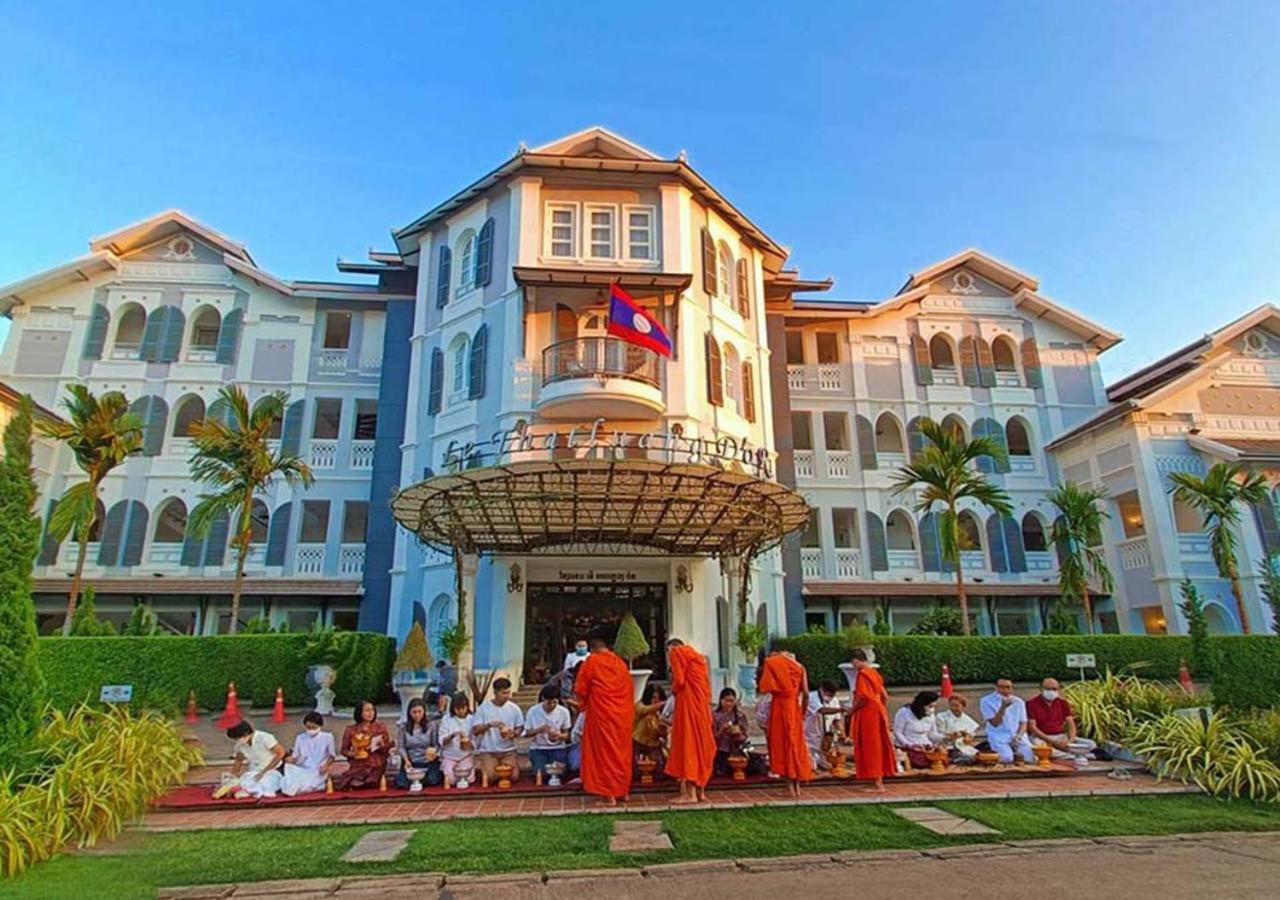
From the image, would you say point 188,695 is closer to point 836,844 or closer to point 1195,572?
point 836,844

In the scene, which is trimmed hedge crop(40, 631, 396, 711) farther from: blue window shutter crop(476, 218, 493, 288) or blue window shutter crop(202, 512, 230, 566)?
blue window shutter crop(476, 218, 493, 288)

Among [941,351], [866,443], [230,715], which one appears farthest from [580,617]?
[941,351]

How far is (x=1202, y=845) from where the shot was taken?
21.8 feet

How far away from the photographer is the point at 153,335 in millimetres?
22922

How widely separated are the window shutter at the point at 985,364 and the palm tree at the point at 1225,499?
668 cm

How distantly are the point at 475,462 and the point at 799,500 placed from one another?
24.7 feet

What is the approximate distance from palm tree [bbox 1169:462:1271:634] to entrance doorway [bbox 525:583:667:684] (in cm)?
1397

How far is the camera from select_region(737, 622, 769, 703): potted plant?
1578 centimetres

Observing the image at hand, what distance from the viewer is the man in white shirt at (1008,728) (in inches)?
397

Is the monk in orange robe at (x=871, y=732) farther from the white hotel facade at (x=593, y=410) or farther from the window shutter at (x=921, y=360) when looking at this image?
the window shutter at (x=921, y=360)

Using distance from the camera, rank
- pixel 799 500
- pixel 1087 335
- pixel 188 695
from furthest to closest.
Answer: pixel 1087 335
pixel 188 695
pixel 799 500

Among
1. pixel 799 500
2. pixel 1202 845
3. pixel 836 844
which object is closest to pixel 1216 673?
pixel 1202 845

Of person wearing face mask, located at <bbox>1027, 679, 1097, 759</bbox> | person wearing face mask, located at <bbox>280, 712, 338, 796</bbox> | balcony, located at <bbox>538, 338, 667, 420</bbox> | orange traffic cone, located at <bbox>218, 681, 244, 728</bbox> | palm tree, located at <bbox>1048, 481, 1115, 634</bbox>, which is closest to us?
person wearing face mask, located at <bbox>280, 712, 338, 796</bbox>

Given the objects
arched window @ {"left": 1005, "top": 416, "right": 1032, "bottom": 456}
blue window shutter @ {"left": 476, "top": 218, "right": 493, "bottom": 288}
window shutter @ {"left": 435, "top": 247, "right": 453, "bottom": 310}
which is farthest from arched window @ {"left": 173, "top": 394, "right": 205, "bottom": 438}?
arched window @ {"left": 1005, "top": 416, "right": 1032, "bottom": 456}
